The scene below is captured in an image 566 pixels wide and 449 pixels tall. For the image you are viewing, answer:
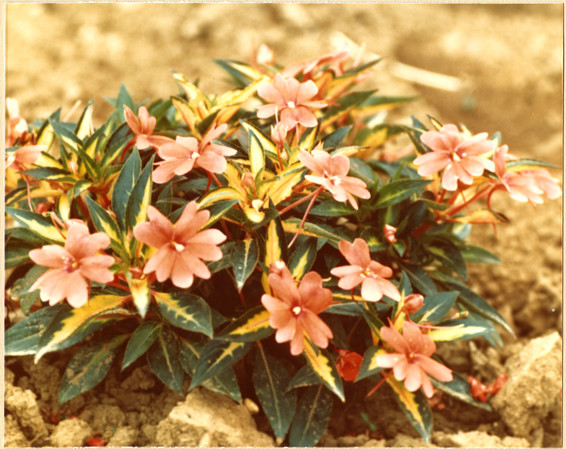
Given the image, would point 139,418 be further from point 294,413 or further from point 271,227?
point 271,227

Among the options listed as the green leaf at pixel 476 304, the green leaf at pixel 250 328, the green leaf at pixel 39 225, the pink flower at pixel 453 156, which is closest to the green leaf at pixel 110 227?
the green leaf at pixel 39 225

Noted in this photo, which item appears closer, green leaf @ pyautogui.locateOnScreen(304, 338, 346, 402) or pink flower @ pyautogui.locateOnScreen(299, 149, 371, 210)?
pink flower @ pyautogui.locateOnScreen(299, 149, 371, 210)

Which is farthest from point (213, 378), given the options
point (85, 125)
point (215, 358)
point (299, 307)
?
point (85, 125)

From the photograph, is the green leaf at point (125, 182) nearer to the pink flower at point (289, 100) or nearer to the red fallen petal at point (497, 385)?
the pink flower at point (289, 100)

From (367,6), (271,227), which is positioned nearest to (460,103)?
(367,6)

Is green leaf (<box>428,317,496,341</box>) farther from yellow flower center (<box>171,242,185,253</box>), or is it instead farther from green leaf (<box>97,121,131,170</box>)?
green leaf (<box>97,121,131,170</box>)

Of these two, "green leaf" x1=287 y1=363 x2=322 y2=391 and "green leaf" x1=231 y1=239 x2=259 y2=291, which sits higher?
"green leaf" x1=231 y1=239 x2=259 y2=291

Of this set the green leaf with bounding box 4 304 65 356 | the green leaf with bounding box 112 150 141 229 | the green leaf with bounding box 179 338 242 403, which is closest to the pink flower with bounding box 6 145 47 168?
the green leaf with bounding box 112 150 141 229
